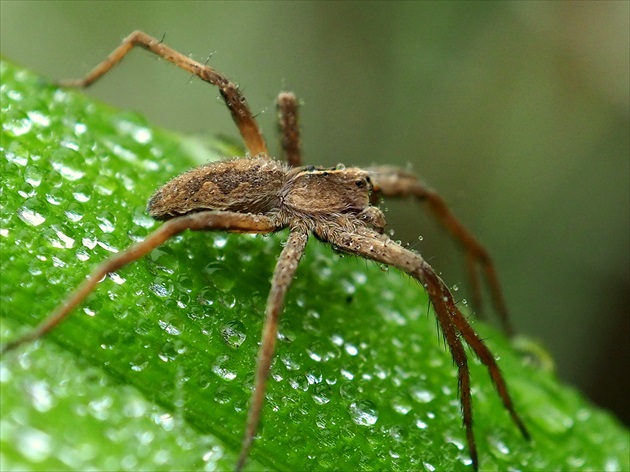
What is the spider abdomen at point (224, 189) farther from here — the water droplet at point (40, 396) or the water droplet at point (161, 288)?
the water droplet at point (40, 396)

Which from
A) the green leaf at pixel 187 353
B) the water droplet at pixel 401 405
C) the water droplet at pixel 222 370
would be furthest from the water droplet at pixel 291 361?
the water droplet at pixel 401 405

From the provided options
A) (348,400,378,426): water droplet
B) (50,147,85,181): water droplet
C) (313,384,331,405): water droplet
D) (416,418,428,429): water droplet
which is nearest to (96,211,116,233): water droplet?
(50,147,85,181): water droplet

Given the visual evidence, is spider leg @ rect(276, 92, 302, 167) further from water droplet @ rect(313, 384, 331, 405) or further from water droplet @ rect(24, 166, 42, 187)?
water droplet @ rect(313, 384, 331, 405)

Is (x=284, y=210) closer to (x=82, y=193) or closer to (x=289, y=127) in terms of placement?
(x=289, y=127)

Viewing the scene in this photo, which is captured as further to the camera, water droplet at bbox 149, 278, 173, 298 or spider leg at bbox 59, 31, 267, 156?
spider leg at bbox 59, 31, 267, 156

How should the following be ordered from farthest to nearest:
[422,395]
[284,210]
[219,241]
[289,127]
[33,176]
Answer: [289,127]
[284,210]
[219,241]
[422,395]
[33,176]

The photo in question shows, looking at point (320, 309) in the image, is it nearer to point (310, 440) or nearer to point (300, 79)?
point (310, 440)

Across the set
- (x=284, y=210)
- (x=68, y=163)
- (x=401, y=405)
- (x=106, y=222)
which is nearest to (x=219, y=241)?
(x=284, y=210)
